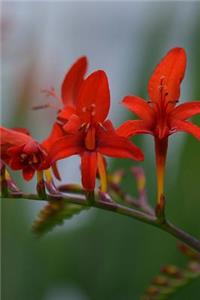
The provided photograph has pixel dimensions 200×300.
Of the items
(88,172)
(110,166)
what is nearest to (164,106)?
(88,172)

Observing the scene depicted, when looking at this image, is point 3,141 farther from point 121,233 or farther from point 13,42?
point 13,42

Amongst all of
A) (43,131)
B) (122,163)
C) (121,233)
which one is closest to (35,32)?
(43,131)

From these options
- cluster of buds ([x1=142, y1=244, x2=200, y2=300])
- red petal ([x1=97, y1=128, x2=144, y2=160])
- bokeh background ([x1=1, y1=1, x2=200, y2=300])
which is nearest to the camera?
red petal ([x1=97, y1=128, x2=144, y2=160])

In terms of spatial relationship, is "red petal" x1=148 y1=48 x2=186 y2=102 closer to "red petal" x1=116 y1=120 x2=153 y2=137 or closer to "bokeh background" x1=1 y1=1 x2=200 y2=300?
"red petal" x1=116 y1=120 x2=153 y2=137

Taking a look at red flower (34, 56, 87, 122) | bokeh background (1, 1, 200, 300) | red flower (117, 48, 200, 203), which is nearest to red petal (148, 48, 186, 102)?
red flower (117, 48, 200, 203)

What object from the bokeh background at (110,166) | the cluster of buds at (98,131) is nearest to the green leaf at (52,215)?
the cluster of buds at (98,131)
